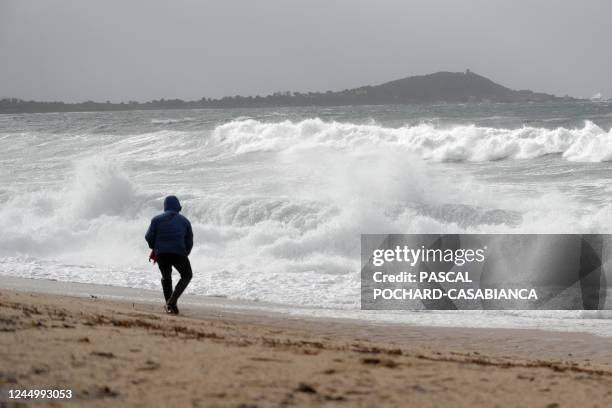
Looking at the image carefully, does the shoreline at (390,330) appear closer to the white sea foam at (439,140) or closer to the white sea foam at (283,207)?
the white sea foam at (283,207)

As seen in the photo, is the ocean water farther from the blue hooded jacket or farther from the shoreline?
the blue hooded jacket

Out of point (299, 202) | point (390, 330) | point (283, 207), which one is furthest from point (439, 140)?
point (390, 330)

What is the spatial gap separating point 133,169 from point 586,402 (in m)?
25.0

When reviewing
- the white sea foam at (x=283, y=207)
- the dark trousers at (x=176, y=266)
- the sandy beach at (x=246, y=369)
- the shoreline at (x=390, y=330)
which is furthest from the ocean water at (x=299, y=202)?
the sandy beach at (x=246, y=369)

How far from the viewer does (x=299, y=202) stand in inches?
730

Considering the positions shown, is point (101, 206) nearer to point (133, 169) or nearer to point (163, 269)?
point (133, 169)

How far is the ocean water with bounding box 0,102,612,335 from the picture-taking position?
13.8 m

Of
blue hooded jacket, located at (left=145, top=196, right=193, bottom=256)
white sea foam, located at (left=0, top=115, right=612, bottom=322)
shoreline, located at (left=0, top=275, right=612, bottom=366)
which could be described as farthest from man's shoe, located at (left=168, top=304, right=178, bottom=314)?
white sea foam, located at (left=0, top=115, right=612, bottom=322)

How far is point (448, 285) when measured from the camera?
12.5 metres

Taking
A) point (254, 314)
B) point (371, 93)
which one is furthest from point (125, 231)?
point (371, 93)

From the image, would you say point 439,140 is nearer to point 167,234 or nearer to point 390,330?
point 390,330

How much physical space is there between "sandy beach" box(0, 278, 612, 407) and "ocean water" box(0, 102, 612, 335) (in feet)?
12.0

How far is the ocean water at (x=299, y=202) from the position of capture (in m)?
13.8

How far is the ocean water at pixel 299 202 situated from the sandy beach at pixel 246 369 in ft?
Result: 12.0
